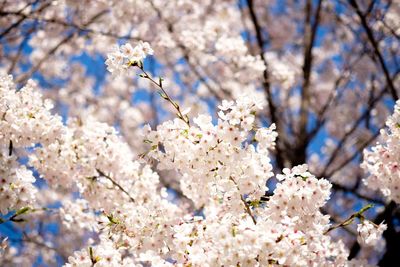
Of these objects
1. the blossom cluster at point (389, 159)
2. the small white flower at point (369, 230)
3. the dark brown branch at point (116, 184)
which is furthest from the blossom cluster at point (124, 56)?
the small white flower at point (369, 230)

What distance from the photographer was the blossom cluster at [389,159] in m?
3.61

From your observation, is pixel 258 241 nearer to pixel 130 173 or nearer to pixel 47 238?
pixel 130 173

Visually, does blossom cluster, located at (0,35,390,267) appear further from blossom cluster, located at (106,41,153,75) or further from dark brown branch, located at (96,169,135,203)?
dark brown branch, located at (96,169,135,203)

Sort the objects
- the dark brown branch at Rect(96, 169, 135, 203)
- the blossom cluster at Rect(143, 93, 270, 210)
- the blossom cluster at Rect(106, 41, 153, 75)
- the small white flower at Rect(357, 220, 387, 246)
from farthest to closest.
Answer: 1. the dark brown branch at Rect(96, 169, 135, 203)
2. the blossom cluster at Rect(106, 41, 153, 75)
3. the small white flower at Rect(357, 220, 387, 246)
4. the blossom cluster at Rect(143, 93, 270, 210)

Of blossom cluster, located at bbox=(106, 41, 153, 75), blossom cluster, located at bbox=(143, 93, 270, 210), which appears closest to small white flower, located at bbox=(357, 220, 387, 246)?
blossom cluster, located at bbox=(143, 93, 270, 210)

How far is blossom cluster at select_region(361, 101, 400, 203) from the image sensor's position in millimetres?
3611

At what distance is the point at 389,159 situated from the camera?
12.4ft

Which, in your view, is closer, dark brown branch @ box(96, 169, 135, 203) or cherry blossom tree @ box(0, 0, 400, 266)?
cherry blossom tree @ box(0, 0, 400, 266)

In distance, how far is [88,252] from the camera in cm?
338

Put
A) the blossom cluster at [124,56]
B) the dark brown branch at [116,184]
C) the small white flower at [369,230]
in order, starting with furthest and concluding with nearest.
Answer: the dark brown branch at [116,184]
the blossom cluster at [124,56]
the small white flower at [369,230]

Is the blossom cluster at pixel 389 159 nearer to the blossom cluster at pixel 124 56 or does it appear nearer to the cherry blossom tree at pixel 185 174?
the cherry blossom tree at pixel 185 174

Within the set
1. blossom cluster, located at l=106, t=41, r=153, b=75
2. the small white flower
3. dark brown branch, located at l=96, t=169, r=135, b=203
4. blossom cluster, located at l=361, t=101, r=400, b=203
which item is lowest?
the small white flower

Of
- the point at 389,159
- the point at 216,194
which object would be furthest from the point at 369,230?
the point at 216,194

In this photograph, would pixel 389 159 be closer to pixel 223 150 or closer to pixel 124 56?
pixel 223 150
